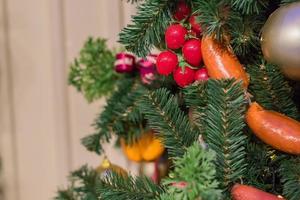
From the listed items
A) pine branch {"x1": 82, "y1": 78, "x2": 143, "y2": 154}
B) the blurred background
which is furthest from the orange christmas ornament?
the blurred background

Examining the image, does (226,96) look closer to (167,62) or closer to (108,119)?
(167,62)

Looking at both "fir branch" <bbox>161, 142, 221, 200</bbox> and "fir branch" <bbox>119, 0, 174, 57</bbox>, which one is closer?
"fir branch" <bbox>161, 142, 221, 200</bbox>

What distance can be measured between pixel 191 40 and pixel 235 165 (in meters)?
0.14

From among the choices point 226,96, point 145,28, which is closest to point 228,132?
point 226,96

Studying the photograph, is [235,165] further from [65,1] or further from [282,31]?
[65,1]

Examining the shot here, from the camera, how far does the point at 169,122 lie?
0.51 metres

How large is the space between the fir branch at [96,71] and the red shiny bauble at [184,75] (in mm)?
220

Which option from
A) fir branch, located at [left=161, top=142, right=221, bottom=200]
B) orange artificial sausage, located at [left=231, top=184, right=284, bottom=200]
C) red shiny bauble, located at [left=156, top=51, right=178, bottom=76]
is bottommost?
orange artificial sausage, located at [left=231, top=184, right=284, bottom=200]

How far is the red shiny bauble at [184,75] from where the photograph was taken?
1.73 feet

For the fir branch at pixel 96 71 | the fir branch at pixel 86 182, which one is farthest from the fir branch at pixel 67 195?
the fir branch at pixel 96 71

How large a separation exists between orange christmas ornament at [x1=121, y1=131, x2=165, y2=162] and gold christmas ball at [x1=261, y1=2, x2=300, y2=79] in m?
0.27

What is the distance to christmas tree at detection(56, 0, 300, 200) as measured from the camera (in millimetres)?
449

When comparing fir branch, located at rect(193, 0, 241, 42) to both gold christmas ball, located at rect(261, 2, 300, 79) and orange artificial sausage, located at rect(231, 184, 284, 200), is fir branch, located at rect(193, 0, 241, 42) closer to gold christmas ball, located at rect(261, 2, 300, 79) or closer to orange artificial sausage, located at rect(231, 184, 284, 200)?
gold christmas ball, located at rect(261, 2, 300, 79)

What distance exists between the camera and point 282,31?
448 millimetres
